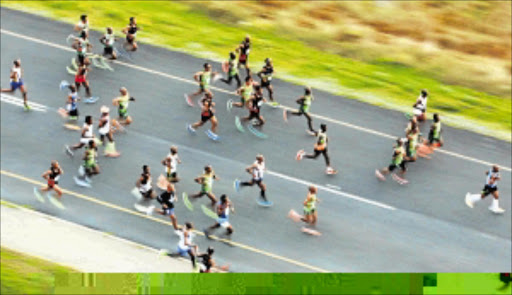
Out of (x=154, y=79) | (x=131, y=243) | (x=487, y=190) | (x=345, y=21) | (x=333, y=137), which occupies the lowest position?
(x=131, y=243)

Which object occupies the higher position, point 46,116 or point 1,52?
point 1,52

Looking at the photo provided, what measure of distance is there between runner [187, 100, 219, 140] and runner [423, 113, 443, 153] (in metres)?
7.27

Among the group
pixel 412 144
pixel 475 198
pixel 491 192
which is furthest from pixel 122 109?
pixel 491 192

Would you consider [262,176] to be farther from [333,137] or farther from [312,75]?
[312,75]

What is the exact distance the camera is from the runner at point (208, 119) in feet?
95.1

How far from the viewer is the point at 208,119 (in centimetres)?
2919

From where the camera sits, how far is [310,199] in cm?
2511

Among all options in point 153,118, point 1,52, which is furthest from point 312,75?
point 1,52

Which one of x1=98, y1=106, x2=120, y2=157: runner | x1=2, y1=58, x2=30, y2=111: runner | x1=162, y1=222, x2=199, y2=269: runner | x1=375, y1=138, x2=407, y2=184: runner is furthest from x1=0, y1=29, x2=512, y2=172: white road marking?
x1=162, y1=222, x2=199, y2=269: runner

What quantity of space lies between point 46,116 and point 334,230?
1106cm

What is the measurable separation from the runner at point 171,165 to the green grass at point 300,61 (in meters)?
6.89

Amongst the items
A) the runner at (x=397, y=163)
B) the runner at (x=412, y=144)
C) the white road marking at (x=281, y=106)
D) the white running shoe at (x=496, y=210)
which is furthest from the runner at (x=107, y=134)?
the white running shoe at (x=496, y=210)

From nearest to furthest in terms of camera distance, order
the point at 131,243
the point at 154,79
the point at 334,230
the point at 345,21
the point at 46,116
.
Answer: the point at 131,243 < the point at 334,230 < the point at 46,116 < the point at 154,79 < the point at 345,21

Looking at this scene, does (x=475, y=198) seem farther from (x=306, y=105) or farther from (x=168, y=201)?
(x=168, y=201)
